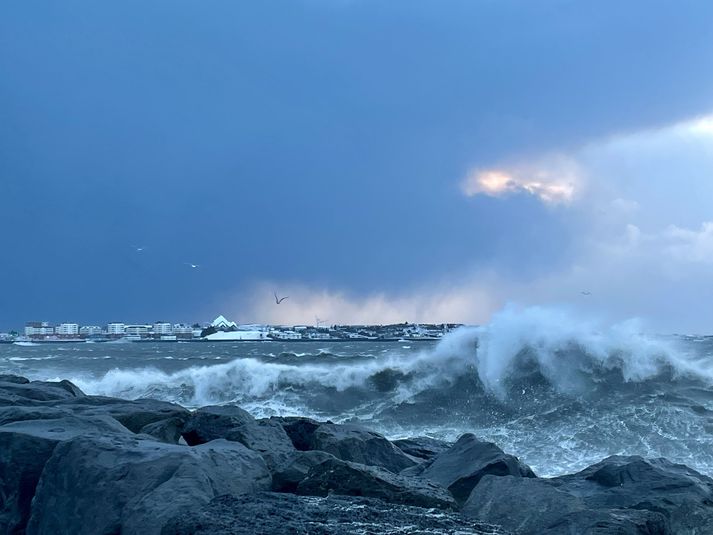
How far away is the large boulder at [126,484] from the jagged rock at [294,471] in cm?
14

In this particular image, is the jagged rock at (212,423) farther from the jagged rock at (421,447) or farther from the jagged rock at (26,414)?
the jagged rock at (421,447)

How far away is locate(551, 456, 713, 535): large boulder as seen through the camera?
5.52m

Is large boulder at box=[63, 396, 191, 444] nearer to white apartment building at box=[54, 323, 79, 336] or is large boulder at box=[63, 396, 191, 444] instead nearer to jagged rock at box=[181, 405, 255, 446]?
jagged rock at box=[181, 405, 255, 446]

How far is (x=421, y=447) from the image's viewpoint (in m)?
9.41

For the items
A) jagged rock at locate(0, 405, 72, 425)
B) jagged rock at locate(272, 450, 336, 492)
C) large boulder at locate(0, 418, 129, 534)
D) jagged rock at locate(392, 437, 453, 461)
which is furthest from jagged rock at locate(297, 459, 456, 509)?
jagged rock at locate(392, 437, 453, 461)

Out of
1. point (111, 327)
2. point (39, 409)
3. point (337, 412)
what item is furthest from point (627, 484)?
point (111, 327)

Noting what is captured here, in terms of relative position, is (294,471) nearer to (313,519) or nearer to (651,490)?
(313,519)

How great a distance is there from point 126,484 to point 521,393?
1455 cm

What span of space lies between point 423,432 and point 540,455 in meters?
3.42

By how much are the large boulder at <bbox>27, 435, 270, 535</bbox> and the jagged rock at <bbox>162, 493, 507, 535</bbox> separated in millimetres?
222

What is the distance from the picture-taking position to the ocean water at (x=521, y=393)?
13023 mm

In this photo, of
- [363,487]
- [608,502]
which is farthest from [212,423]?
[608,502]

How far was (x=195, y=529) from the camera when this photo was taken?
3.66m

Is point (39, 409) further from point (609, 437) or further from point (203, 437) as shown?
point (609, 437)
